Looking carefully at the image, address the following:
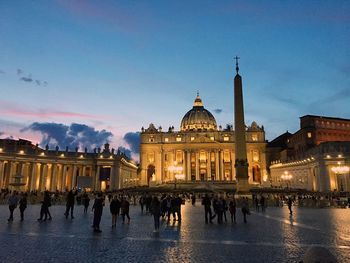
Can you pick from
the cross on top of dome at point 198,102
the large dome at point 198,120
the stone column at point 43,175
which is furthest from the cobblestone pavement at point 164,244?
the cross on top of dome at point 198,102

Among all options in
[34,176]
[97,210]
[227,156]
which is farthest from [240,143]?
[227,156]

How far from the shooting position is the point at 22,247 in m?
8.55

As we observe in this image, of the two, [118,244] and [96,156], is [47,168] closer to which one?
[96,156]

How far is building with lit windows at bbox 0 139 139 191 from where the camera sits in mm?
52406

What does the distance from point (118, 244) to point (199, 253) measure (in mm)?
2629

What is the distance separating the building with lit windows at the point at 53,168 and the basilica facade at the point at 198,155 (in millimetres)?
23032

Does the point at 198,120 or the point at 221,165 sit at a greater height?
the point at 198,120

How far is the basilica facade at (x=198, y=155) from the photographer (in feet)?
304

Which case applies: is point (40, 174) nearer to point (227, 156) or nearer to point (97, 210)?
point (97, 210)

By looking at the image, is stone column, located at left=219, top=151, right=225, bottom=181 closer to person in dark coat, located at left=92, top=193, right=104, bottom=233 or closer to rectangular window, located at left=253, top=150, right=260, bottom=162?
rectangular window, located at left=253, top=150, right=260, bottom=162

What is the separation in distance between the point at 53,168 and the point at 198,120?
6136cm

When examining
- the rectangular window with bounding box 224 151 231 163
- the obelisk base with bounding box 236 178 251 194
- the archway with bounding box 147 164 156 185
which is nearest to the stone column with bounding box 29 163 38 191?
the obelisk base with bounding box 236 178 251 194

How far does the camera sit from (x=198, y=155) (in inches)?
3713

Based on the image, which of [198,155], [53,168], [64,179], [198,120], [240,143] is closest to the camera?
[240,143]
